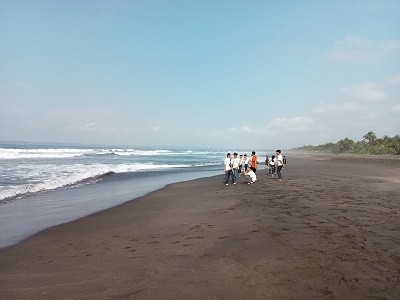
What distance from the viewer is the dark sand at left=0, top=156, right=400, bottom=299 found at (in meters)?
4.32

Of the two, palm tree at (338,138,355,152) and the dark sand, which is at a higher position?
palm tree at (338,138,355,152)

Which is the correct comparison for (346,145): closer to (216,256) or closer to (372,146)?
(372,146)

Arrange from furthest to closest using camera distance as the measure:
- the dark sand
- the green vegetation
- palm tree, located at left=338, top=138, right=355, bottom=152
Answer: palm tree, located at left=338, top=138, right=355, bottom=152 → the green vegetation → the dark sand

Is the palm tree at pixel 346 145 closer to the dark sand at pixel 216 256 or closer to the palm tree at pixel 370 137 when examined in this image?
the palm tree at pixel 370 137

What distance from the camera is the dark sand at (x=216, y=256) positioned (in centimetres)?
432

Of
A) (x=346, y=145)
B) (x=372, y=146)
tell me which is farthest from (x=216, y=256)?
(x=346, y=145)

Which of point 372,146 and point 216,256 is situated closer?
point 216,256

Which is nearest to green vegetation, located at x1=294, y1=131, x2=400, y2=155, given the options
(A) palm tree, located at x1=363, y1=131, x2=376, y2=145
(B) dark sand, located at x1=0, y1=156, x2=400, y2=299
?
(A) palm tree, located at x1=363, y1=131, x2=376, y2=145

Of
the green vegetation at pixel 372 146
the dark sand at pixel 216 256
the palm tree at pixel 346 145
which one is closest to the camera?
the dark sand at pixel 216 256

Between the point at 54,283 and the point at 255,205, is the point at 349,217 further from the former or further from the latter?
the point at 54,283

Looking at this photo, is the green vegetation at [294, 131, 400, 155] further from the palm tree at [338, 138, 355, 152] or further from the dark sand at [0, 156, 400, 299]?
the dark sand at [0, 156, 400, 299]

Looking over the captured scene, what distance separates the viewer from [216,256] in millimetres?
5652

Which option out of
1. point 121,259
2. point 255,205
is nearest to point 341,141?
point 255,205

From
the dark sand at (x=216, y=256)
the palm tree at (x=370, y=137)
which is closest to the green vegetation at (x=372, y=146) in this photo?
the palm tree at (x=370, y=137)
